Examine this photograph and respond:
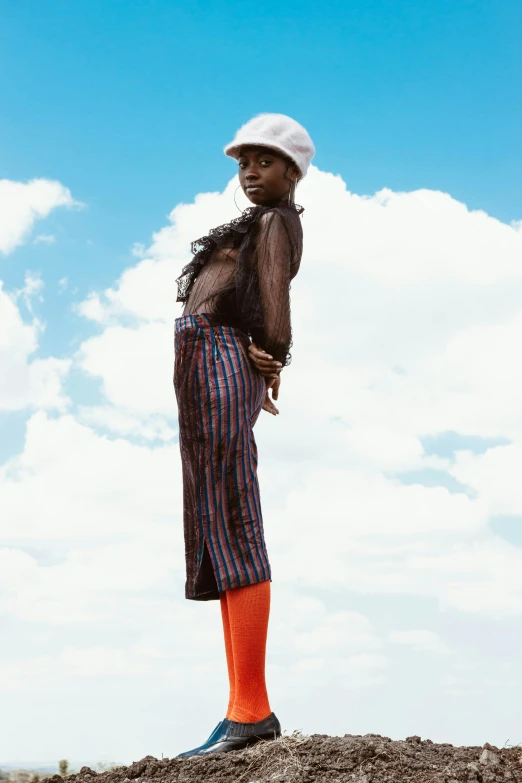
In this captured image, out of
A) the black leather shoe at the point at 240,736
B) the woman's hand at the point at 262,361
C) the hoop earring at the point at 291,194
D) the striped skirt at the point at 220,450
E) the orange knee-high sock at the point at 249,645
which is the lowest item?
the black leather shoe at the point at 240,736

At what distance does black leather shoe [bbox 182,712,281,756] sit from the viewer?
4.54m

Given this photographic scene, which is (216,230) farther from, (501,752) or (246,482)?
(501,752)

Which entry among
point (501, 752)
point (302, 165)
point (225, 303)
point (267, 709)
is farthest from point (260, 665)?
point (302, 165)

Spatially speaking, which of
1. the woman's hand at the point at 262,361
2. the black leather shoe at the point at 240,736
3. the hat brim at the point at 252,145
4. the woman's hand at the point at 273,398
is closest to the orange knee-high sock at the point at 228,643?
the black leather shoe at the point at 240,736

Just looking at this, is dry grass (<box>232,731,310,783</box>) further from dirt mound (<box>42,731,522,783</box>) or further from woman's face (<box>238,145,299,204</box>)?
woman's face (<box>238,145,299,204</box>)

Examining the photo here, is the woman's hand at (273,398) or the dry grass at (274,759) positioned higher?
the woman's hand at (273,398)

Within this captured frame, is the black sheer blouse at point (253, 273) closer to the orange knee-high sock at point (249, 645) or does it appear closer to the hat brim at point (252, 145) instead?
the hat brim at point (252, 145)

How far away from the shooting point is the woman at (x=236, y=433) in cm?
457

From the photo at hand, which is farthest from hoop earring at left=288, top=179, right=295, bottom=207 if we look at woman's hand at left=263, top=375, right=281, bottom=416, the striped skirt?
woman's hand at left=263, top=375, right=281, bottom=416

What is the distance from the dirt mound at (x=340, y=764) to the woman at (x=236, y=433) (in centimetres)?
19

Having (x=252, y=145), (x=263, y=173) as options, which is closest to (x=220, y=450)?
(x=263, y=173)

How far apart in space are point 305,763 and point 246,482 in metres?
1.29

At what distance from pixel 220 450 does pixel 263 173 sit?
146cm

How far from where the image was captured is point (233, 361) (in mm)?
4641
